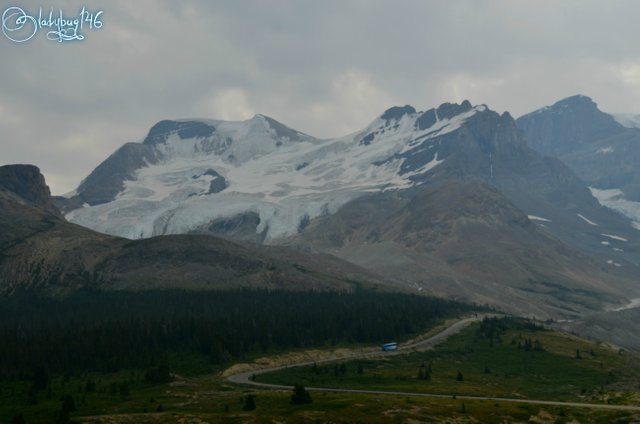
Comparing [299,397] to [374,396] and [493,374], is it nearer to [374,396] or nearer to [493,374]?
[374,396]

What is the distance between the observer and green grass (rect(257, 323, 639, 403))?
5212 inches

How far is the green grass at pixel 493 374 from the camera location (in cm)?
13238

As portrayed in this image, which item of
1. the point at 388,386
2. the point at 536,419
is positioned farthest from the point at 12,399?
the point at 536,419

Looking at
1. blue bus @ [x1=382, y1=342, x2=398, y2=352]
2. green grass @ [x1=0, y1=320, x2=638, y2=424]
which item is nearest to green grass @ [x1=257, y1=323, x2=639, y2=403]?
green grass @ [x1=0, y1=320, x2=638, y2=424]

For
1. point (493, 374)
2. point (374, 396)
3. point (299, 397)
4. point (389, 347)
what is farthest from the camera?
point (389, 347)

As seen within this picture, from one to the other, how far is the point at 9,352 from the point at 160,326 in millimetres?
40614

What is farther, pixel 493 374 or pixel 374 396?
pixel 493 374

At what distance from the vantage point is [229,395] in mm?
112812

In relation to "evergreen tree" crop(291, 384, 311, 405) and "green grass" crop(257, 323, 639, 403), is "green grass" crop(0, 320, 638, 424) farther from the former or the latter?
"evergreen tree" crop(291, 384, 311, 405)

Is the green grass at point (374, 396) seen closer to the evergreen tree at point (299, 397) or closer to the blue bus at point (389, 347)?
the evergreen tree at point (299, 397)

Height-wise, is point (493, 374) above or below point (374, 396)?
below

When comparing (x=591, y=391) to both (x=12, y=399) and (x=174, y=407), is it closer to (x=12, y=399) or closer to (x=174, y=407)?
(x=174, y=407)

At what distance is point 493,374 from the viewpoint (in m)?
161

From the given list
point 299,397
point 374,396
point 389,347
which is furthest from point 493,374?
point 299,397
